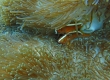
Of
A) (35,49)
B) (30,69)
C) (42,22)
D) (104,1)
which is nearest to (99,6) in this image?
(104,1)

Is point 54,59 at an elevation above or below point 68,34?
below

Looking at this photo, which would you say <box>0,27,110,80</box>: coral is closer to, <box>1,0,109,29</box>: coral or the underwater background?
the underwater background

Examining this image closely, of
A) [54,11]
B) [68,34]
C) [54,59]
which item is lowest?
[54,59]

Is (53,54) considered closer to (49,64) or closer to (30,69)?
(49,64)

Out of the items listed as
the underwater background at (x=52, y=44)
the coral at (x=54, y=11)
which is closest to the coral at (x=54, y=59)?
the underwater background at (x=52, y=44)

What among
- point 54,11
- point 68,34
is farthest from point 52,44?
point 54,11

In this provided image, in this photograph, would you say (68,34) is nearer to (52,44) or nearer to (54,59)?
(52,44)

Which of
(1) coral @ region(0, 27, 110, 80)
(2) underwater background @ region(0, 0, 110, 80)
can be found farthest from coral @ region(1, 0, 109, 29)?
(1) coral @ region(0, 27, 110, 80)

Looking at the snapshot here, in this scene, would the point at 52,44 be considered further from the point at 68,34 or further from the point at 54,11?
the point at 54,11

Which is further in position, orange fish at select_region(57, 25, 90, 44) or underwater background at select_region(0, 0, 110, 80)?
orange fish at select_region(57, 25, 90, 44)

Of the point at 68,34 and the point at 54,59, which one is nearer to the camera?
the point at 54,59
